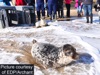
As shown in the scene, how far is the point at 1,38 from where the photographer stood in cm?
819

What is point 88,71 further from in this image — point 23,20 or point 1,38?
point 23,20

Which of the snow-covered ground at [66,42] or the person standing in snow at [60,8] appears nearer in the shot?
the snow-covered ground at [66,42]

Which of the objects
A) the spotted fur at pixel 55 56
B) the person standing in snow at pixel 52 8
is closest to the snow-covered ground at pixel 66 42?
the spotted fur at pixel 55 56

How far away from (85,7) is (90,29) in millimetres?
2671

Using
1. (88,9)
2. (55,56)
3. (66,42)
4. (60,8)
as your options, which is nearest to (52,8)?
(88,9)

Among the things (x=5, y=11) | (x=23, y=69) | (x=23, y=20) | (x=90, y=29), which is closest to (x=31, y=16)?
(x=23, y=20)
